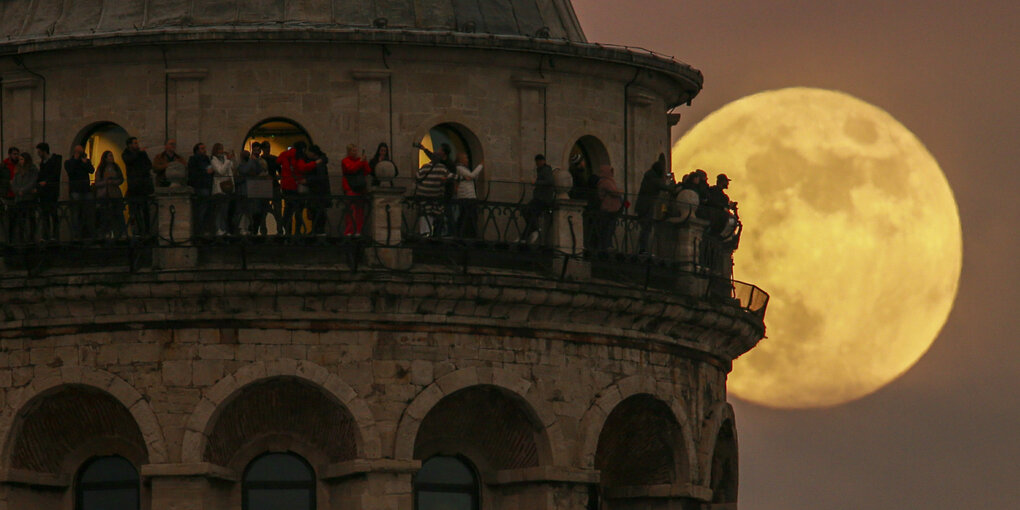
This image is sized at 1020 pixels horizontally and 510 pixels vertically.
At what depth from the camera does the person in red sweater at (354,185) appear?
57.1 m

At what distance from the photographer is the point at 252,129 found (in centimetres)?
5869

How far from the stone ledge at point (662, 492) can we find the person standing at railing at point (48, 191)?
11.2 meters

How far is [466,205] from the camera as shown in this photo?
5803cm

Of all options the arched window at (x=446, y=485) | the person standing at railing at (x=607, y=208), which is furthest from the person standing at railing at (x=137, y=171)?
the person standing at railing at (x=607, y=208)

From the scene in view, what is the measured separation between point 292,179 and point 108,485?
623 centimetres

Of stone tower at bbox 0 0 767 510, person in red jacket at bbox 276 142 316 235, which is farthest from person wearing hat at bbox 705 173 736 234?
person in red jacket at bbox 276 142 316 235

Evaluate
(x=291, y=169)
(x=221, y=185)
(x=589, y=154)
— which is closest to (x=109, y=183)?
(x=221, y=185)

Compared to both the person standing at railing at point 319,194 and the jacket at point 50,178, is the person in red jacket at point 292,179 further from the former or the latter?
the jacket at point 50,178

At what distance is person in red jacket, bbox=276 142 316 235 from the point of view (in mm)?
57250

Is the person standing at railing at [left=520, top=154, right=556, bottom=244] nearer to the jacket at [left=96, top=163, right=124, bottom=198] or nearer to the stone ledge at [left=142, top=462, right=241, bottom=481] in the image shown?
the stone ledge at [left=142, top=462, right=241, bottom=481]

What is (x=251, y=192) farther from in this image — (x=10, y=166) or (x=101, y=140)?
(x=10, y=166)

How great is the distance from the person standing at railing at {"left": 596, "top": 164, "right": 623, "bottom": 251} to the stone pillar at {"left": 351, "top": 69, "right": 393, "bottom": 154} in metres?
3.84

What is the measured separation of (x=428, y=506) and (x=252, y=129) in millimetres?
7199

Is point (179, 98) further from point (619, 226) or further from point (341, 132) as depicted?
point (619, 226)
